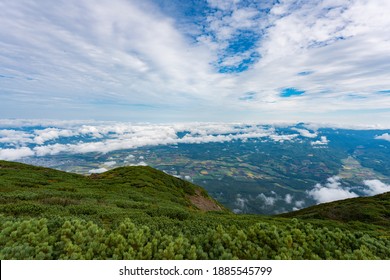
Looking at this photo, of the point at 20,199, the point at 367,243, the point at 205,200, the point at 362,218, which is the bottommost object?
the point at 205,200

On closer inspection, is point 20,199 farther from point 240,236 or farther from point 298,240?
point 298,240

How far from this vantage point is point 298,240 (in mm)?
12789

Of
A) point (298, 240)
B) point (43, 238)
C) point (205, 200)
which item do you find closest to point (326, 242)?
point (298, 240)

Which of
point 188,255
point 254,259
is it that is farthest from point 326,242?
point 188,255

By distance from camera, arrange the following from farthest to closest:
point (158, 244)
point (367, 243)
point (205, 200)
Result: point (205, 200)
point (367, 243)
point (158, 244)

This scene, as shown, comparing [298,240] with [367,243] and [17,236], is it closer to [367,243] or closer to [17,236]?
[367,243]

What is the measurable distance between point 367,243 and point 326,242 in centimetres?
368

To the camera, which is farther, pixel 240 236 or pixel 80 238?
pixel 240 236

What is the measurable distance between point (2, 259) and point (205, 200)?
298 ft

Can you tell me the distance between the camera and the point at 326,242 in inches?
511
